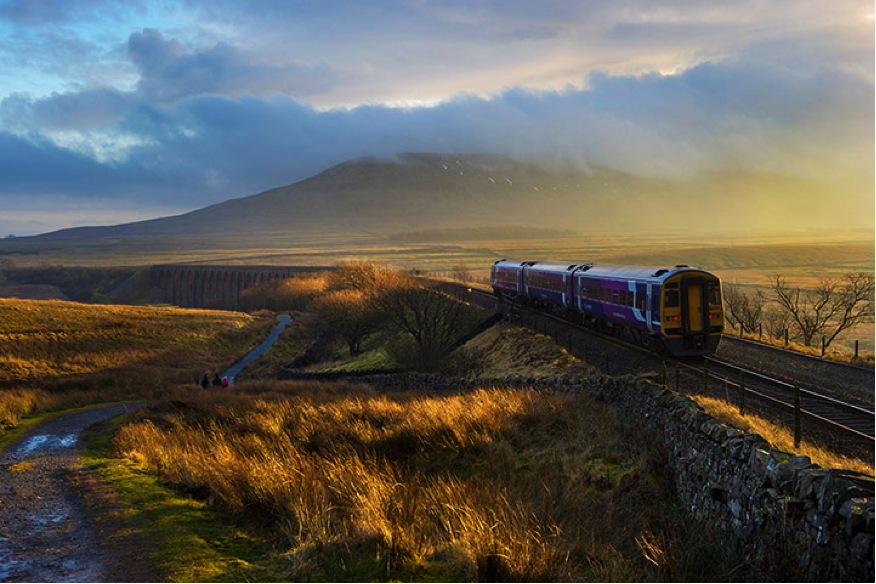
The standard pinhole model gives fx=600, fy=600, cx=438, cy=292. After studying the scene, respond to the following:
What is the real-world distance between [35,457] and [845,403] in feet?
73.0

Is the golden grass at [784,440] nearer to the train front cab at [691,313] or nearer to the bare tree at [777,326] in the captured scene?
the train front cab at [691,313]

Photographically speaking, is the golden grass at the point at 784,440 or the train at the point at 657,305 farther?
the train at the point at 657,305

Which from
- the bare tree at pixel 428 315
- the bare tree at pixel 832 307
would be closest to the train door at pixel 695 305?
the bare tree at pixel 832 307

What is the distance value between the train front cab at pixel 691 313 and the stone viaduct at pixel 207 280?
114324mm

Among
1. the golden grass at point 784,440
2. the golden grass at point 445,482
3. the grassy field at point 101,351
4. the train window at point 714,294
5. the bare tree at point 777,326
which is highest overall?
the train window at point 714,294

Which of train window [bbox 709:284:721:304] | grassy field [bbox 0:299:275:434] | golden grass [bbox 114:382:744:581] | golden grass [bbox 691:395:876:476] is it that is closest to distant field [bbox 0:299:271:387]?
grassy field [bbox 0:299:275:434]

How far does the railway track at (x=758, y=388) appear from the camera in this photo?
14.8m

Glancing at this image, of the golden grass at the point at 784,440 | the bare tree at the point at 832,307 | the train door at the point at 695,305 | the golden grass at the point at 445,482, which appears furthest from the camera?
the bare tree at the point at 832,307

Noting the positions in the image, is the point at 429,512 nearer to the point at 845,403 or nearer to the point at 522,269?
the point at 845,403

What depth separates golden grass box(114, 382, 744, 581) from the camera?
5.96m

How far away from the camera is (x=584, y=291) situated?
31.8 metres

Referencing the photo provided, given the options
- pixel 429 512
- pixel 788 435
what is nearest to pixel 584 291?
pixel 788 435

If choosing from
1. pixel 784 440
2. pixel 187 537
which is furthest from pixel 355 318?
pixel 187 537

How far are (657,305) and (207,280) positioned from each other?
144335mm
